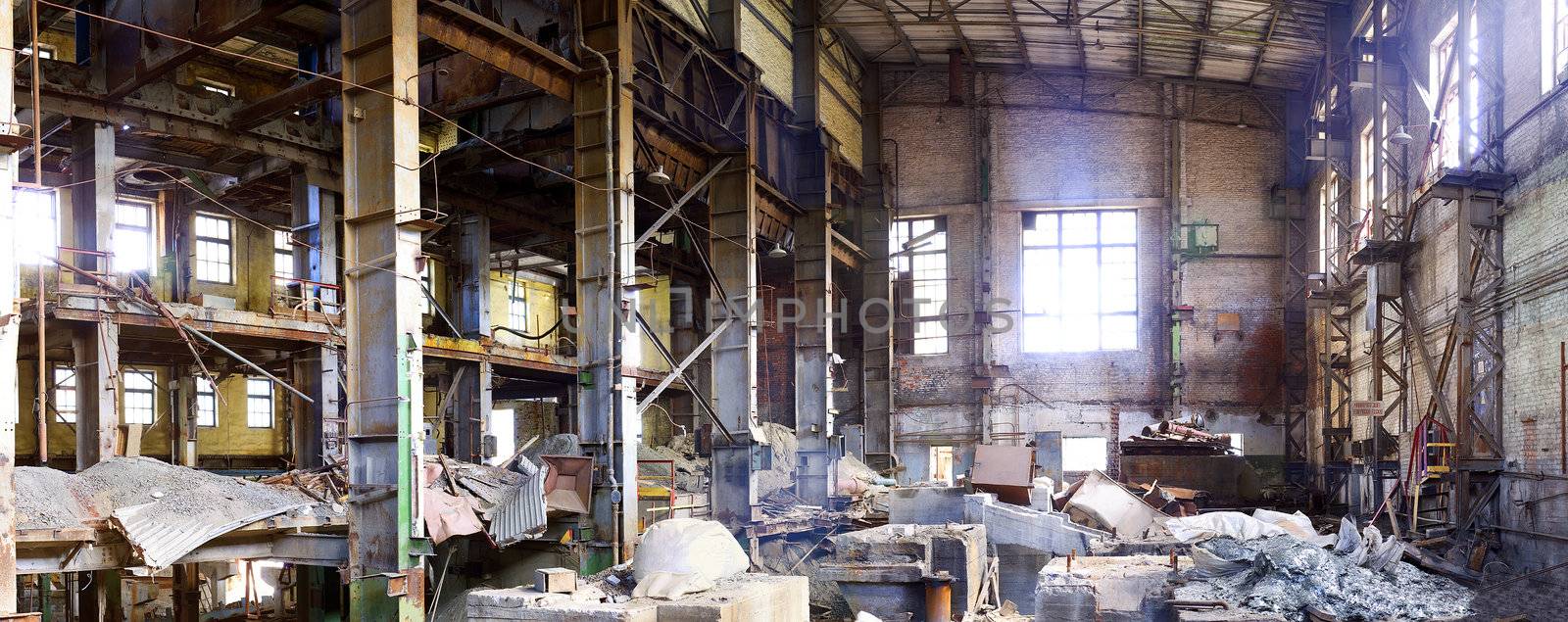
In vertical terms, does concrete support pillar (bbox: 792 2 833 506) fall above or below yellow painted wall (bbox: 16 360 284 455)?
above

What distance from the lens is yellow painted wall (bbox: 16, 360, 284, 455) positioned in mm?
24828

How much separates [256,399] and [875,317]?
1649 cm

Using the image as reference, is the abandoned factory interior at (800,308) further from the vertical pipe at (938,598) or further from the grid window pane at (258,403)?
the grid window pane at (258,403)

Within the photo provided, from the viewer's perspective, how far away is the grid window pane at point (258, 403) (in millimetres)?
28812

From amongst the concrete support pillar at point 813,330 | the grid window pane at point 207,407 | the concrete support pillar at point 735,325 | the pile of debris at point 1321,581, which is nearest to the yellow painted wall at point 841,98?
the concrete support pillar at point 813,330

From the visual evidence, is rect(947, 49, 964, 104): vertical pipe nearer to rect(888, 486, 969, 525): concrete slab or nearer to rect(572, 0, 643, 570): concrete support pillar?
rect(888, 486, 969, 525): concrete slab

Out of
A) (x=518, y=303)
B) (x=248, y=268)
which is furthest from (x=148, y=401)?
(x=518, y=303)

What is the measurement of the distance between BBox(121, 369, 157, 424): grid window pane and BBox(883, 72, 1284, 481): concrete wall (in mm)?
19026

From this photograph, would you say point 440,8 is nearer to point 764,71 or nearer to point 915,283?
point 764,71

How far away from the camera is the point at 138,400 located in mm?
27031

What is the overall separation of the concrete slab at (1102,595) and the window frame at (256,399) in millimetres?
22948

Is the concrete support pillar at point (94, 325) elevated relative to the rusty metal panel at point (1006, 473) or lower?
elevated

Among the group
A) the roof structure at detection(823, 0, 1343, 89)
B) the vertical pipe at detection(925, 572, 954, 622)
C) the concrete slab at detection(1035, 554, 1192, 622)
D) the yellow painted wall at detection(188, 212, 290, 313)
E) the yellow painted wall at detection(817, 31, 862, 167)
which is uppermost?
the roof structure at detection(823, 0, 1343, 89)

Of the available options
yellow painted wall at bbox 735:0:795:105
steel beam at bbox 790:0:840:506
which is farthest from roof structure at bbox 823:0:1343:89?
yellow painted wall at bbox 735:0:795:105
